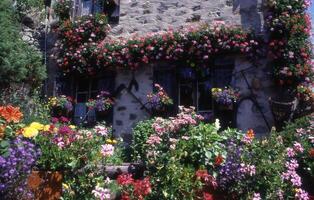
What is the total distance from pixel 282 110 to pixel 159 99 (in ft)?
7.45

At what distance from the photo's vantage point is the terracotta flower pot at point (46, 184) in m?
5.03

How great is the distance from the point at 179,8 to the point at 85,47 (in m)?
2.06

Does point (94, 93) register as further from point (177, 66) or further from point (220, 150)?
point (220, 150)

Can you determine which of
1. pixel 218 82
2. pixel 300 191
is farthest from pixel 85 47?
pixel 300 191

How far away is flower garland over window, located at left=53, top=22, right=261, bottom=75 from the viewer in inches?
363

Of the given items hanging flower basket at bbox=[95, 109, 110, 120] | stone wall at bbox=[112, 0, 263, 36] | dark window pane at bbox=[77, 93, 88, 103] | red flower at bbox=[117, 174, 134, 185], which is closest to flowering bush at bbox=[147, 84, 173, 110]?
hanging flower basket at bbox=[95, 109, 110, 120]

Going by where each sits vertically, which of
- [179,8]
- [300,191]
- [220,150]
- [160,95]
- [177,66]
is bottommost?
[300,191]

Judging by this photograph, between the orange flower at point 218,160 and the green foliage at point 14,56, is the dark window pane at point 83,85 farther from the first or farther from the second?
the orange flower at point 218,160

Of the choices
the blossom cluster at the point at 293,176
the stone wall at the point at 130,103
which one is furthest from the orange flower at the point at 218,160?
the stone wall at the point at 130,103

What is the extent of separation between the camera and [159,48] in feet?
32.0

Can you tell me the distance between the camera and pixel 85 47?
1052 centimetres

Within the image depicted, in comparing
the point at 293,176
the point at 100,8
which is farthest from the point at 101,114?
the point at 293,176

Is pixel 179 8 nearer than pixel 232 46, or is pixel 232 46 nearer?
pixel 232 46

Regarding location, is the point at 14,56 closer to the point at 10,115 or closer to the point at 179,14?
the point at 179,14
